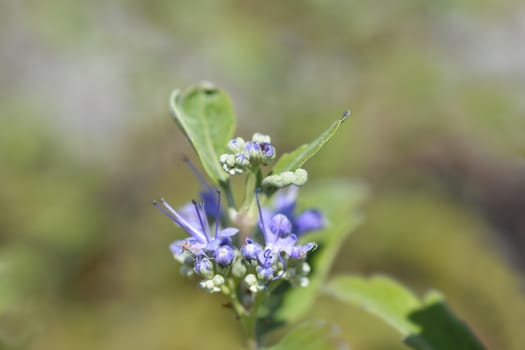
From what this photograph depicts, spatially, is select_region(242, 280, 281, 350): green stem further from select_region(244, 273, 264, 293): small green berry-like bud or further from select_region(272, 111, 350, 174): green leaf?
select_region(272, 111, 350, 174): green leaf

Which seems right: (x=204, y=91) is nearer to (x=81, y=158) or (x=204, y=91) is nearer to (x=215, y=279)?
(x=215, y=279)

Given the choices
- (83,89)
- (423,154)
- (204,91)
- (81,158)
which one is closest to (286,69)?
(423,154)

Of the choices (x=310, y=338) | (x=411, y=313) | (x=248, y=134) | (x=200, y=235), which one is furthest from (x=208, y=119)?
(x=248, y=134)

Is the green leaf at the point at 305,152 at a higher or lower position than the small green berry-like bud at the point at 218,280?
higher

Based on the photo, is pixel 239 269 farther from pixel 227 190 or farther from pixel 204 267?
pixel 227 190

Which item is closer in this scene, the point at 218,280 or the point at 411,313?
the point at 218,280

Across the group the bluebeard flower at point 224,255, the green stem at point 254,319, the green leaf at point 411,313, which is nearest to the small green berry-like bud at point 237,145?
the bluebeard flower at point 224,255

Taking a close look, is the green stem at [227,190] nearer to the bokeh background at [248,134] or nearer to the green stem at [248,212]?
the green stem at [248,212]
